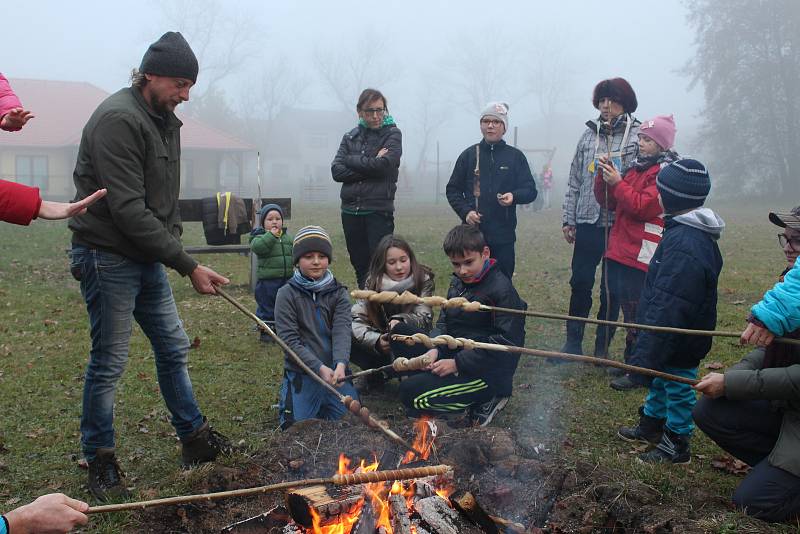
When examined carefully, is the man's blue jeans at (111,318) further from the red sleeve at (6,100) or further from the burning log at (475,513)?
the burning log at (475,513)

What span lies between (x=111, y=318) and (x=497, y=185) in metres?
4.02

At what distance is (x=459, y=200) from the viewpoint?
693cm

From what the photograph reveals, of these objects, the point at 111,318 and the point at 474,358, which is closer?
the point at 111,318

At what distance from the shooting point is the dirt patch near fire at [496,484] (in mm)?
3410

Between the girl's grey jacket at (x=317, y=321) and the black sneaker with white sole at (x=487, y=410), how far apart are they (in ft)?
3.40

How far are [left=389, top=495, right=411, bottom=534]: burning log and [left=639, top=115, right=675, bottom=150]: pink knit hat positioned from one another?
12.8 feet

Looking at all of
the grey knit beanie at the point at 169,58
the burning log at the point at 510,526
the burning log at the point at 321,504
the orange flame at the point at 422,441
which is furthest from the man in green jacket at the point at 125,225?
the burning log at the point at 510,526

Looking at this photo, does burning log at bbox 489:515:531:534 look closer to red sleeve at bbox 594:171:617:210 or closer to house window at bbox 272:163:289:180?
red sleeve at bbox 594:171:617:210

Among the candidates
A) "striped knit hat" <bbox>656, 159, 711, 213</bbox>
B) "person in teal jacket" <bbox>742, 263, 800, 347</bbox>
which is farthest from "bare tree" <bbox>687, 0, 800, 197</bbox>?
"person in teal jacket" <bbox>742, 263, 800, 347</bbox>

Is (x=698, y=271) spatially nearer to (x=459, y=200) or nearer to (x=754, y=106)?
(x=459, y=200)

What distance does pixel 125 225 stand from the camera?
3699mm

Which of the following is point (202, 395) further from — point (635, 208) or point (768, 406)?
point (768, 406)

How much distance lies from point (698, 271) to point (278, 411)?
322cm

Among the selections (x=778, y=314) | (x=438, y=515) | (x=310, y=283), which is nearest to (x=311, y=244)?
(x=310, y=283)
